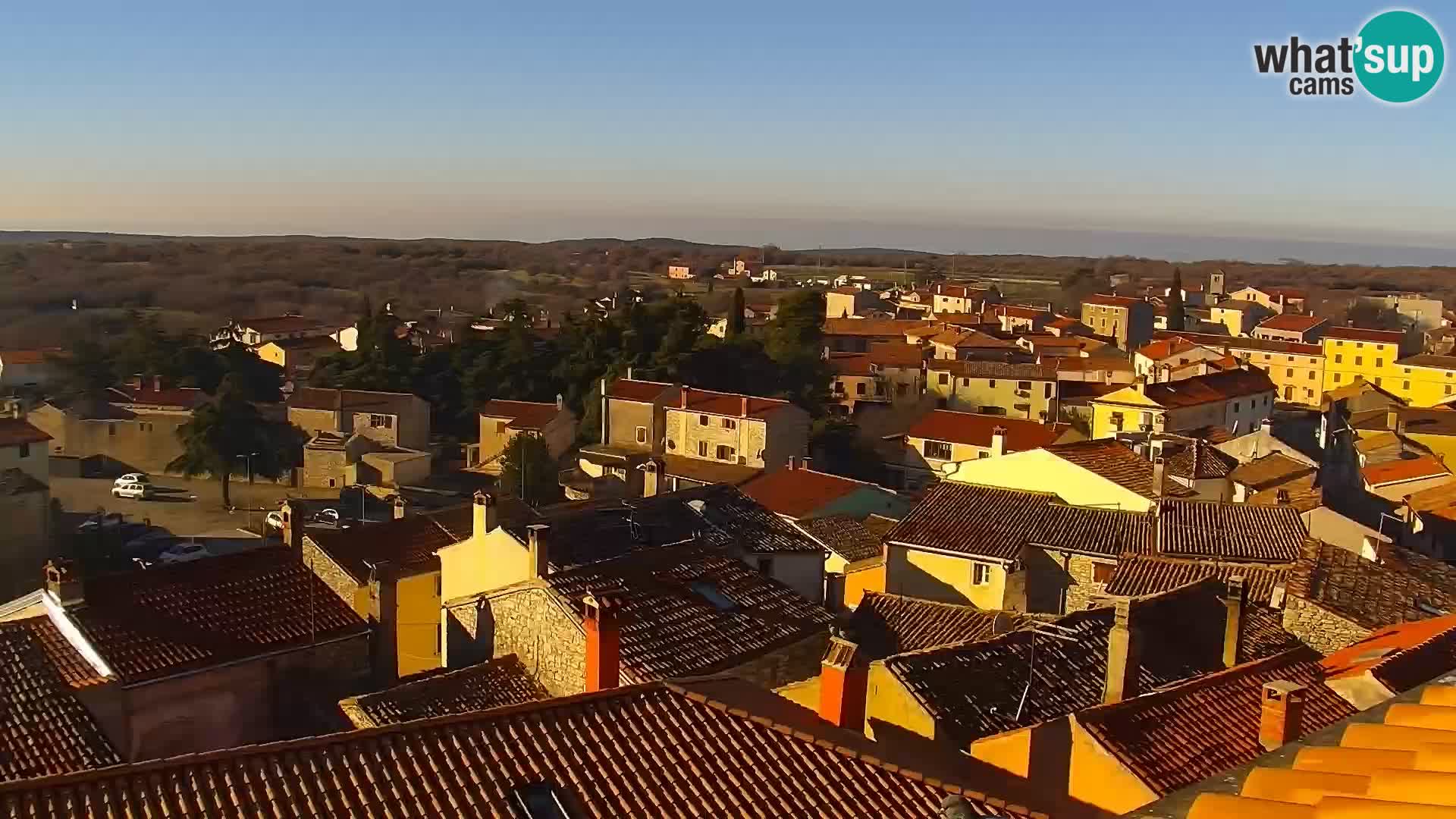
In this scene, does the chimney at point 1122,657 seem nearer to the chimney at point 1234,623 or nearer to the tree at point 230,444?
the chimney at point 1234,623

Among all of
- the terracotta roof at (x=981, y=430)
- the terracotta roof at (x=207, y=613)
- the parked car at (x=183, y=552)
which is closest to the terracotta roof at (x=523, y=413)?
the terracotta roof at (x=981, y=430)

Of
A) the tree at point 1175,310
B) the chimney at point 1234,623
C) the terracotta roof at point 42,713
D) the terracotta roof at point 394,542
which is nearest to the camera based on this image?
the terracotta roof at point 42,713

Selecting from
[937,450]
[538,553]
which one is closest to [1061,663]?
[538,553]

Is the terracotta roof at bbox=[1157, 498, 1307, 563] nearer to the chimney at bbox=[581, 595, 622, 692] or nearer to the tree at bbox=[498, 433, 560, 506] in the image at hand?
the chimney at bbox=[581, 595, 622, 692]

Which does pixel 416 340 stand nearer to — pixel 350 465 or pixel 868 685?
pixel 350 465

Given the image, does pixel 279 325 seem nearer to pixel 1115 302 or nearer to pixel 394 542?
pixel 1115 302
